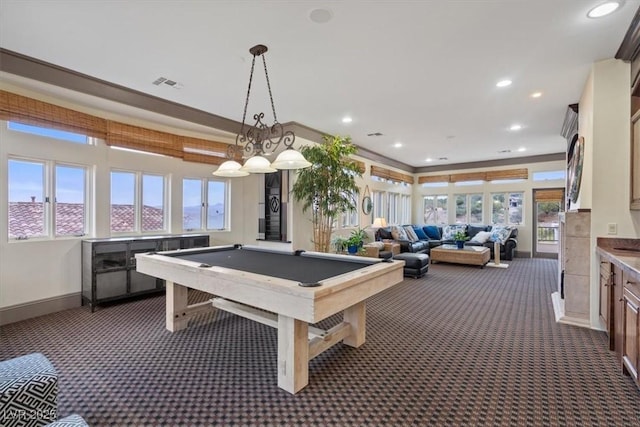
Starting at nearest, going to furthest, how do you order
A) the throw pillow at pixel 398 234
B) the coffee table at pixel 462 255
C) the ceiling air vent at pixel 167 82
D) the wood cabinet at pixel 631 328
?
the wood cabinet at pixel 631 328, the ceiling air vent at pixel 167 82, the coffee table at pixel 462 255, the throw pillow at pixel 398 234

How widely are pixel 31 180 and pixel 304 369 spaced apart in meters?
4.05

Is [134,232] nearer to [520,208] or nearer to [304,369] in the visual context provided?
[304,369]

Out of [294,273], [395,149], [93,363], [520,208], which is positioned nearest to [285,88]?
[294,273]

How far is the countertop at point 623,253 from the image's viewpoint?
7.22ft

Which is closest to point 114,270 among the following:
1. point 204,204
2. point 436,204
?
point 204,204

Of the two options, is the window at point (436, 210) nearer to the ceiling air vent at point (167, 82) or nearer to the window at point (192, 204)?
the window at point (192, 204)

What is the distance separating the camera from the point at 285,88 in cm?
403

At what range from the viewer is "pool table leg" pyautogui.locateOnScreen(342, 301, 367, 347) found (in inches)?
117

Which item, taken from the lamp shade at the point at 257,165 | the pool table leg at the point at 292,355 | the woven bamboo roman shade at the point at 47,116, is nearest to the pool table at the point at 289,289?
the pool table leg at the point at 292,355

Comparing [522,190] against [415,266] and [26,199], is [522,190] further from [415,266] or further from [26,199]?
[26,199]

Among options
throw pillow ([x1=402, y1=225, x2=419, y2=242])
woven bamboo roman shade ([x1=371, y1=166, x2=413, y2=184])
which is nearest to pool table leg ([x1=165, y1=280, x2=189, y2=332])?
woven bamboo roman shade ([x1=371, y1=166, x2=413, y2=184])

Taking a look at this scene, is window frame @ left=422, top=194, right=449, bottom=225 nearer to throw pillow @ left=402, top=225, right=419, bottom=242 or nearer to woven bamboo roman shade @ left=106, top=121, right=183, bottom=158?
throw pillow @ left=402, top=225, right=419, bottom=242

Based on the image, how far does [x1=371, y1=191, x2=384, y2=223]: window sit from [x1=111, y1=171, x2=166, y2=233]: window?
5.69 m

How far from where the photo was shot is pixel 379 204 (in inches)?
365
